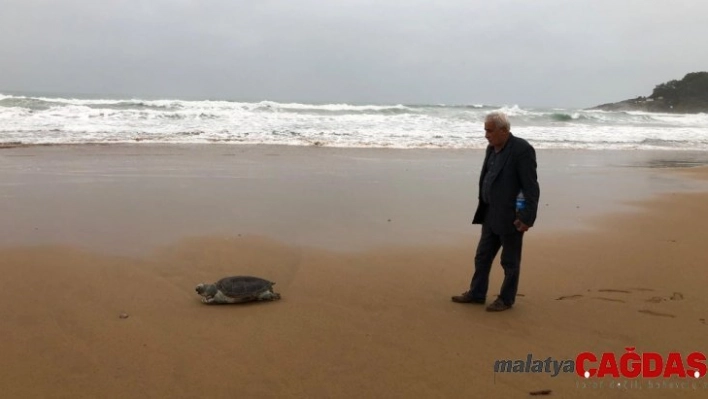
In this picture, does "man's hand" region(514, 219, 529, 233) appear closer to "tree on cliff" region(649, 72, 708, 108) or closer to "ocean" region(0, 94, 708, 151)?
"ocean" region(0, 94, 708, 151)

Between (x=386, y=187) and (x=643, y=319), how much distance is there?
5.76 meters

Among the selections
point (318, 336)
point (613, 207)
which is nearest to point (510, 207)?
point (318, 336)

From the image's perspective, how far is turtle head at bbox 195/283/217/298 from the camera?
4070 millimetres

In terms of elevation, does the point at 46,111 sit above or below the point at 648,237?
above

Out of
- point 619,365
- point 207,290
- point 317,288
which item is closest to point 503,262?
point 619,365

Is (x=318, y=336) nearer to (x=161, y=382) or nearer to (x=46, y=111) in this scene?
(x=161, y=382)

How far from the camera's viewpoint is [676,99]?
59812mm

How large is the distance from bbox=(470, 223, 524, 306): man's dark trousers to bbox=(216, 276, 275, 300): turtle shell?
5.52 ft

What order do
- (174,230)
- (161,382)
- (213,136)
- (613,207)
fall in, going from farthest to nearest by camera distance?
(213,136) < (613,207) < (174,230) < (161,382)

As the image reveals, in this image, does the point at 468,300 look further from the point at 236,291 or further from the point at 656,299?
the point at 236,291

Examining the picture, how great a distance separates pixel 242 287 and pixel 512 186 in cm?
219

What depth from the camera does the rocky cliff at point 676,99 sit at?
190ft

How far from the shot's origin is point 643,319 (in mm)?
3965

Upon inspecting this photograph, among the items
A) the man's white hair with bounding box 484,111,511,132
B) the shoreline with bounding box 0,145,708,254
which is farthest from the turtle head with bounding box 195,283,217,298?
the man's white hair with bounding box 484,111,511,132
